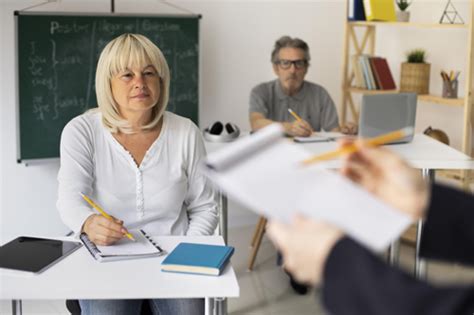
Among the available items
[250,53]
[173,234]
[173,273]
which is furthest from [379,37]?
[173,273]

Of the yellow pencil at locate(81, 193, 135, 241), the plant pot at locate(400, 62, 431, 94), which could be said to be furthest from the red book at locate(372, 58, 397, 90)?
the yellow pencil at locate(81, 193, 135, 241)

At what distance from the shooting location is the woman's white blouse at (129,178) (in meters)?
2.34

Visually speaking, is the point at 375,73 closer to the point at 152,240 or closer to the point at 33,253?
the point at 152,240

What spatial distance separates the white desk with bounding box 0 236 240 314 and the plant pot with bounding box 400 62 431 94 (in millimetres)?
2957

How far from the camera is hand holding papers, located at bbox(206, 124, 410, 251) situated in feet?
2.90

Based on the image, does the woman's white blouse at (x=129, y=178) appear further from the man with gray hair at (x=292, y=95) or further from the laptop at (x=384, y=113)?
the man with gray hair at (x=292, y=95)

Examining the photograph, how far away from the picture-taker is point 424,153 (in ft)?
10.6

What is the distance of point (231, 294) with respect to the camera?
1790 mm

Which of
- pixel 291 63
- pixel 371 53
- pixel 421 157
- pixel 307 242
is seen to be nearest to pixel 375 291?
pixel 307 242

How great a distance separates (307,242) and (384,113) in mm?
2535

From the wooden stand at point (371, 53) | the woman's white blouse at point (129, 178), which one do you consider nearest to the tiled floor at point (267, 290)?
the wooden stand at point (371, 53)

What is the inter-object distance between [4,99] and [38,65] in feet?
0.98

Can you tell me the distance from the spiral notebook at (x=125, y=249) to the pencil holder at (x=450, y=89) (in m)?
2.78

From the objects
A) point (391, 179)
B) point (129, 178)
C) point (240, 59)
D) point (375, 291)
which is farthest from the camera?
point (240, 59)
